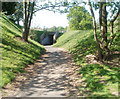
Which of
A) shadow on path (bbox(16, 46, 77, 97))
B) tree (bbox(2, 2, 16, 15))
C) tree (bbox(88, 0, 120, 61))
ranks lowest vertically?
shadow on path (bbox(16, 46, 77, 97))

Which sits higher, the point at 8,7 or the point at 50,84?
the point at 8,7

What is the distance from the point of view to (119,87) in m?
7.16

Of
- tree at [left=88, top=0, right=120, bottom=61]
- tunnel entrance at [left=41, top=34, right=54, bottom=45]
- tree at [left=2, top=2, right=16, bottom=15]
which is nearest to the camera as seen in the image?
tree at [left=88, top=0, right=120, bottom=61]

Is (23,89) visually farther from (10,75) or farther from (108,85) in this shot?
(108,85)

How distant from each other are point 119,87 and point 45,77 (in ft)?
12.5

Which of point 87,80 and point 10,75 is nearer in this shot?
point 87,80

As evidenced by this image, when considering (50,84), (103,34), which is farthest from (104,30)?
(50,84)

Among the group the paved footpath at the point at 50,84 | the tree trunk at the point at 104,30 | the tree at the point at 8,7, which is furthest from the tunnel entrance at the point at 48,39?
the paved footpath at the point at 50,84

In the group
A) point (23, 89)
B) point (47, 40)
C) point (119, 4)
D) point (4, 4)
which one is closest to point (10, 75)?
point (23, 89)

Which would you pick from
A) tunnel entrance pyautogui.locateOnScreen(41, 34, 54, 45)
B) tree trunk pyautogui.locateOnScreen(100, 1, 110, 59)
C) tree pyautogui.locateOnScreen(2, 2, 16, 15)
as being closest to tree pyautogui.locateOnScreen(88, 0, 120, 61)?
tree trunk pyautogui.locateOnScreen(100, 1, 110, 59)

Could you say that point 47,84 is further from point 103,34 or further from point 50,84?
point 103,34

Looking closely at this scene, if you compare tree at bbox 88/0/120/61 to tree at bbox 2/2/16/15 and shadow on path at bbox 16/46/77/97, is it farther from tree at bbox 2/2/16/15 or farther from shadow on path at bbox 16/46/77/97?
tree at bbox 2/2/16/15

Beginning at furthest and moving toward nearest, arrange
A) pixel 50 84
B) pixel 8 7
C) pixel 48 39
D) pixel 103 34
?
pixel 48 39
pixel 8 7
pixel 103 34
pixel 50 84

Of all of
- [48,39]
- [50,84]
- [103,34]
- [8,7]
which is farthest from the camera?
[48,39]
